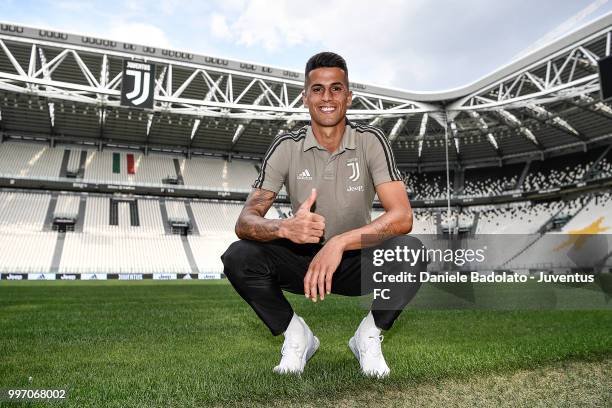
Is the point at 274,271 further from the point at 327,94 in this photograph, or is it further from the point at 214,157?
the point at 214,157

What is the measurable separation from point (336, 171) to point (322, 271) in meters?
0.82

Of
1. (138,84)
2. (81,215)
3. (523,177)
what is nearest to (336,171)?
(138,84)

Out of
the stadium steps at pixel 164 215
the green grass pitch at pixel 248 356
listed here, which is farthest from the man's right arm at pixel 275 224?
the stadium steps at pixel 164 215

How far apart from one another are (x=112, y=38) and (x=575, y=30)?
23.4 m

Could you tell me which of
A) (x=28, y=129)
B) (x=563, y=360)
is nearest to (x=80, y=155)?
(x=28, y=129)

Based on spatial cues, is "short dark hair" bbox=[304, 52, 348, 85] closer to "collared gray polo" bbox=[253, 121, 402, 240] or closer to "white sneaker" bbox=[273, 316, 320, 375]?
"collared gray polo" bbox=[253, 121, 402, 240]

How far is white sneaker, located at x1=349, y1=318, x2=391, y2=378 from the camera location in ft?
10.5

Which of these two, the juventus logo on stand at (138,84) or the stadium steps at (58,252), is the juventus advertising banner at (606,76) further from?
the stadium steps at (58,252)

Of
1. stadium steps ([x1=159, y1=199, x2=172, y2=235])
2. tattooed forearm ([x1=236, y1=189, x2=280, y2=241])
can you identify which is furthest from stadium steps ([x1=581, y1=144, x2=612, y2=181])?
tattooed forearm ([x1=236, y1=189, x2=280, y2=241])

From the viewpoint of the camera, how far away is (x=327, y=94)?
3.48 metres

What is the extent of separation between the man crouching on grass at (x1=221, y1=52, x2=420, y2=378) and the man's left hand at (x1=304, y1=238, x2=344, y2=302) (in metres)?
0.04

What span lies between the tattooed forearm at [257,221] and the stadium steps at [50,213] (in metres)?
Result: 33.8

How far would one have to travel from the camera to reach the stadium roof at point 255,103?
24.7 m

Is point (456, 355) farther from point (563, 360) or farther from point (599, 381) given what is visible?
point (599, 381)
